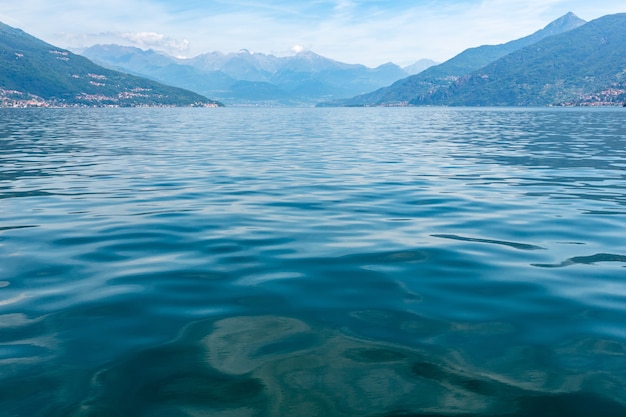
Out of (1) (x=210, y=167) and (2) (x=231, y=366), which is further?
(1) (x=210, y=167)

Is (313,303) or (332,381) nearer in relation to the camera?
(332,381)

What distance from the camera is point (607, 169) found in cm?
2339

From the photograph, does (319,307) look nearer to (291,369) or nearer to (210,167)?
(291,369)

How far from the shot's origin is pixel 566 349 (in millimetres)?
6012

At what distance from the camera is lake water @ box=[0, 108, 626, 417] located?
4961 millimetres

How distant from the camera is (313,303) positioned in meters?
7.52

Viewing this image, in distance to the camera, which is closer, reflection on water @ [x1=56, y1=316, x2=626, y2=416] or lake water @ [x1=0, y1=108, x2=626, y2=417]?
reflection on water @ [x1=56, y1=316, x2=626, y2=416]

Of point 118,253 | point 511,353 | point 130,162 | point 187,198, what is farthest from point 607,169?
point 130,162

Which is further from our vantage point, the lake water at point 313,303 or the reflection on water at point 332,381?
the lake water at point 313,303

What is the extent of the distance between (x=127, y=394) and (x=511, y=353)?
4.46 metres

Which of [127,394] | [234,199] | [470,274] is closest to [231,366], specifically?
[127,394]

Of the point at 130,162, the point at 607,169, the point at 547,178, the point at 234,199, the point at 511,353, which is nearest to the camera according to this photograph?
the point at 511,353

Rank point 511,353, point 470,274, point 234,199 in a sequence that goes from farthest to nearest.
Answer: point 234,199 → point 470,274 → point 511,353

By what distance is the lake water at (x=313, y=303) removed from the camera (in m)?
4.96
